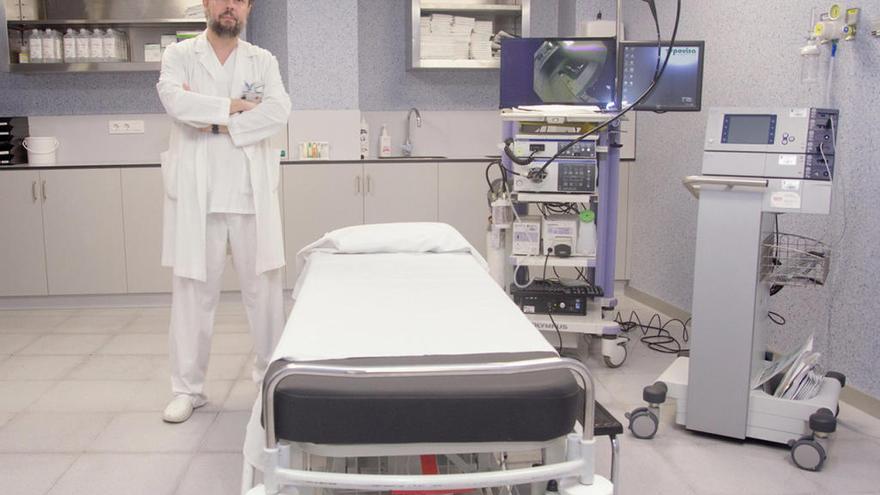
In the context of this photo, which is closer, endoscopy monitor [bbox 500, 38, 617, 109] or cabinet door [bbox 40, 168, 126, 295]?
endoscopy monitor [bbox 500, 38, 617, 109]

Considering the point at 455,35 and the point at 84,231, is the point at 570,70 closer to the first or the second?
the point at 455,35

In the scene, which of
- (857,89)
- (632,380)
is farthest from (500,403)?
(857,89)

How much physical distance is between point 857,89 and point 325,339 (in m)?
2.32

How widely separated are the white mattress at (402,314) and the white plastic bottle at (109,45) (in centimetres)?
294

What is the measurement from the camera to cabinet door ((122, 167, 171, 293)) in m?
4.51

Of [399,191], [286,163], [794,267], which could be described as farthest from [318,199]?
[794,267]

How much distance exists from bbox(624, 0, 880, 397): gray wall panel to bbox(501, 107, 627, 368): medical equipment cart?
0.71 metres

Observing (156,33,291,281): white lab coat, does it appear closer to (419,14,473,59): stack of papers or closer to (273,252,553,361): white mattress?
(273,252,553,361): white mattress

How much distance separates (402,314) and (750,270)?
126 cm

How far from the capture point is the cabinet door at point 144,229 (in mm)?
4508

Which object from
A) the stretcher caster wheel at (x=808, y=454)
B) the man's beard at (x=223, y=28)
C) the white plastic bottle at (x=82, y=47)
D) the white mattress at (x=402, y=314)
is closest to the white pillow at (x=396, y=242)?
the white mattress at (x=402, y=314)

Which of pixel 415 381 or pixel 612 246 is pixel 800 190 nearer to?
pixel 612 246

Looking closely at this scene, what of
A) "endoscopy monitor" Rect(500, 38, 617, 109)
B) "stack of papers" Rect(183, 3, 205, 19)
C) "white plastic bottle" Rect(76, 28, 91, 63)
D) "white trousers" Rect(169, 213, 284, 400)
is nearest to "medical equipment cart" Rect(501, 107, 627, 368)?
"endoscopy monitor" Rect(500, 38, 617, 109)

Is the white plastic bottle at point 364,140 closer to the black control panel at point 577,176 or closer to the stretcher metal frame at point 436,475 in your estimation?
the black control panel at point 577,176
